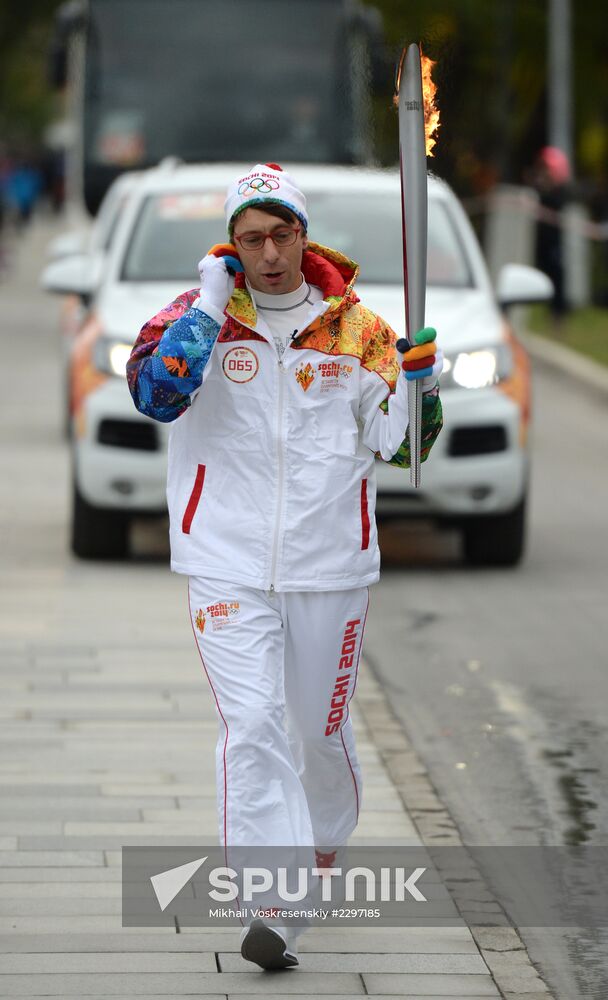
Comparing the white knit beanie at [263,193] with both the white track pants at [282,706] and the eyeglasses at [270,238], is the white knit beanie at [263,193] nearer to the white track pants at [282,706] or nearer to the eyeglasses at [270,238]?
the eyeglasses at [270,238]

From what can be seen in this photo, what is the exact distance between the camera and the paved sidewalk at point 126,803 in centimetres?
459

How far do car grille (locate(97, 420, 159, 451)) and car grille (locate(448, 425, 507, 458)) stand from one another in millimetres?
1361

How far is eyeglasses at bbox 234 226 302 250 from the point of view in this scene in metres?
4.64

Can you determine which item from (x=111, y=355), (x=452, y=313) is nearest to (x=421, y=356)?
(x=111, y=355)

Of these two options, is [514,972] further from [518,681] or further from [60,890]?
[518,681]

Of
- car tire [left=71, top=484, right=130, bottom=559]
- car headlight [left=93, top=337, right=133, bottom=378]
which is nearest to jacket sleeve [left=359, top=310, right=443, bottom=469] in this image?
car headlight [left=93, top=337, right=133, bottom=378]

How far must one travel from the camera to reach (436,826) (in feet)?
19.3

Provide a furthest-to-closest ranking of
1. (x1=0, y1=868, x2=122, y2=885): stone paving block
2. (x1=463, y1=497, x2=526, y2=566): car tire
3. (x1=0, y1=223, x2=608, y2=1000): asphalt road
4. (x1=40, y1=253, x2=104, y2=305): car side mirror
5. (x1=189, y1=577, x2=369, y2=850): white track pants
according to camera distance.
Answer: (x1=40, y1=253, x2=104, y2=305): car side mirror < (x1=463, y1=497, x2=526, y2=566): car tire < (x1=0, y1=223, x2=608, y2=1000): asphalt road < (x1=0, y1=868, x2=122, y2=885): stone paving block < (x1=189, y1=577, x2=369, y2=850): white track pants

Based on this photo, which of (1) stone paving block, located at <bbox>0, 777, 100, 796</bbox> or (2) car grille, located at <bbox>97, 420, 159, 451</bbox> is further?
(2) car grille, located at <bbox>97, 420, 159, 451</bbox>

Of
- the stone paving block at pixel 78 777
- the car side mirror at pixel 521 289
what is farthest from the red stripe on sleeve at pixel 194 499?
the car side mirror at pixel 521 289

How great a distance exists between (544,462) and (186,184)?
13.9ft

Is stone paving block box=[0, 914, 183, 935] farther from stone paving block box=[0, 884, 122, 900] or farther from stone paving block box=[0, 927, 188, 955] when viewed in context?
stone paving block box=[0, 884, 122, 900]

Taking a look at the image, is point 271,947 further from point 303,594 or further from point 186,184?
point 186,184

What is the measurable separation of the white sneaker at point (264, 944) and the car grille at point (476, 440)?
223 inches
